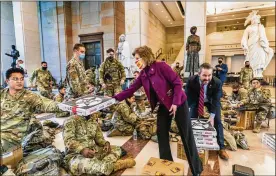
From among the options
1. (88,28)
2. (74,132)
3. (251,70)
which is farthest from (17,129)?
(88,28)

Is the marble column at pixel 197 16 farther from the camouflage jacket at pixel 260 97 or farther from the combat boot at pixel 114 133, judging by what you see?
the combat boot at pixel 114 133

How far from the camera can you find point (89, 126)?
1.85 meters

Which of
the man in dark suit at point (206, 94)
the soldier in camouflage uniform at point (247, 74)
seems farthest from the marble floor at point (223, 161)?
the soldier in camouflage uniform at point (247, 74)

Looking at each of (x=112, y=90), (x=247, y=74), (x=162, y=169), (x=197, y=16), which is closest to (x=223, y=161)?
(x=162, y=169)

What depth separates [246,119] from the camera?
119 inches

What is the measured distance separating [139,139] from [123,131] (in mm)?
324

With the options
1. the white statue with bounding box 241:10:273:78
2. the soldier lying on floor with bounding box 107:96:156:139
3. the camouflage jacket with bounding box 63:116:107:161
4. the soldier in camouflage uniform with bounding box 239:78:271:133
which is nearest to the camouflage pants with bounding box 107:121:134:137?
the soldier lying on floor with bounding box 107:96:156:139

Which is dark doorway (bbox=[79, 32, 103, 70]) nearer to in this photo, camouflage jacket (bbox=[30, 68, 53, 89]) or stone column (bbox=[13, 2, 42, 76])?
stone column (bbox=[13, 2, 42, 76])

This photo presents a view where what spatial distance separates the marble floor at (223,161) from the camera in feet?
6.04

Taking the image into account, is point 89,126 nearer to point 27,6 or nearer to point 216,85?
point 216,85

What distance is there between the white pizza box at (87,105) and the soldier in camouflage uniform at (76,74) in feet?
3.96

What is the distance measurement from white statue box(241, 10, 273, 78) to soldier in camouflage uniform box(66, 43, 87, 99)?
5772 millimetres

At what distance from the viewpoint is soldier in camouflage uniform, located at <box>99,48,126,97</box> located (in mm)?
3564

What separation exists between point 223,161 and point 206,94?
0.82m
